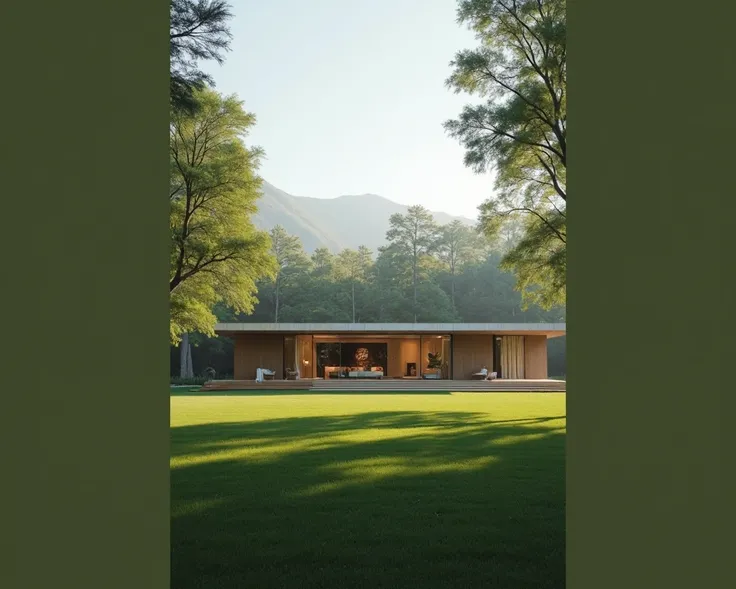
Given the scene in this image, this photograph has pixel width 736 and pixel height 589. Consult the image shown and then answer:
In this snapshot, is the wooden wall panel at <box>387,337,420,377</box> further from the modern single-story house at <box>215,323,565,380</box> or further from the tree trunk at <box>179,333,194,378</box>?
the tree trunk at <box>179,333,194,378</box>

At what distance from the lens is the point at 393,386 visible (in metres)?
28.8

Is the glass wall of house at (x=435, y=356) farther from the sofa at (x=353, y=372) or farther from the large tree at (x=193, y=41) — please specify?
the large tree at (x=193, y=41)

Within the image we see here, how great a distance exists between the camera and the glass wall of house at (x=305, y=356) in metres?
34.2

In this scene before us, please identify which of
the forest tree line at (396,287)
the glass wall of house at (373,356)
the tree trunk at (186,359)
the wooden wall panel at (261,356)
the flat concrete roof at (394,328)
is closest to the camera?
the flat concrete roof at (394,328)

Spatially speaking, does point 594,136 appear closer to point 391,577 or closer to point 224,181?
point 391,577

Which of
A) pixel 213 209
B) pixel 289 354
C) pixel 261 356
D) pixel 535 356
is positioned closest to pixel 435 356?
pixel 535 356

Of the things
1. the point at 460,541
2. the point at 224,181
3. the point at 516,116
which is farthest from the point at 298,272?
the point at 460,541

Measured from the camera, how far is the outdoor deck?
2789cm

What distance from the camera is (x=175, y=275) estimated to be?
59.7 ft

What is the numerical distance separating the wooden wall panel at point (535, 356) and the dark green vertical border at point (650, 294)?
31.3 metres

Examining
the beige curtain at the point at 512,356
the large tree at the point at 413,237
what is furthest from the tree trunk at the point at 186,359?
the beige curtain at the point at 512,356

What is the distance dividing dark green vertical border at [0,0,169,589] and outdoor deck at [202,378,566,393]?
24957mm

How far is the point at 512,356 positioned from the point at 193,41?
23371 millimetres

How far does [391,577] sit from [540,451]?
17.6ft
